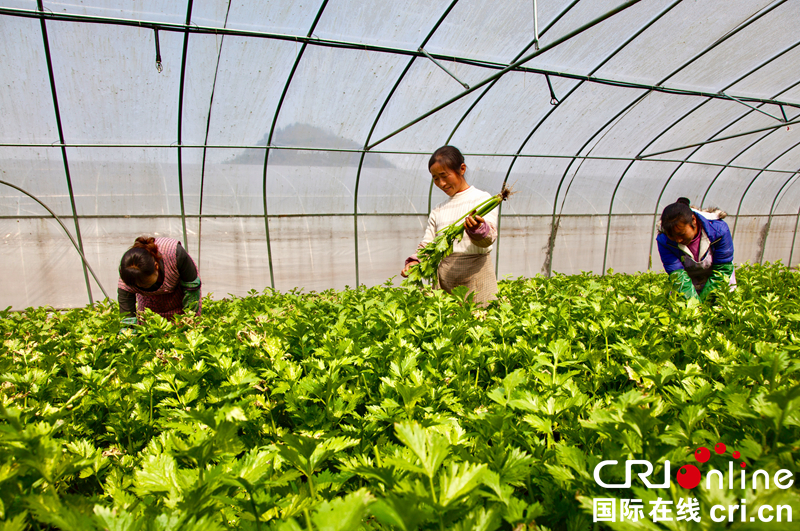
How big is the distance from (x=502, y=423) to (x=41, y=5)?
719 cm

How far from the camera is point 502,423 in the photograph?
0.97 meters

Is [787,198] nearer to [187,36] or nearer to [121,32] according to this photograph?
[187,36]

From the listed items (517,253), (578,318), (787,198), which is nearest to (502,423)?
(578,318)

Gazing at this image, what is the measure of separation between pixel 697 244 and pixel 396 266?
6639 mm

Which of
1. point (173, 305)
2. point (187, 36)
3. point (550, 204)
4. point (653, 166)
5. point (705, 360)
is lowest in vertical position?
point (173, 305)

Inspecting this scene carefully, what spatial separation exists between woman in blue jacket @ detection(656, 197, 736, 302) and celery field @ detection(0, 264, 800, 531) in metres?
1.34

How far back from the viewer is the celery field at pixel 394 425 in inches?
28.7

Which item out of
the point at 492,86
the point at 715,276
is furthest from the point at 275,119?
the point at 715,276

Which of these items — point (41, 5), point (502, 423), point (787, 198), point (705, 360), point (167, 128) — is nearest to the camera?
point (502, 423)

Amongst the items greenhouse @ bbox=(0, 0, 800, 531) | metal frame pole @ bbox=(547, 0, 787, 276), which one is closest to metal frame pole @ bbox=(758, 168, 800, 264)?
greenhouse @ bbox=(0, 0, 800, 531)

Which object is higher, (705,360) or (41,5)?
(41,5)

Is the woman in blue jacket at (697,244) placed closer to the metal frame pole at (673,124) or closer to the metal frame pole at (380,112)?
the metal frame pole at (380,112)

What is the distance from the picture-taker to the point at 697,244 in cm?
360

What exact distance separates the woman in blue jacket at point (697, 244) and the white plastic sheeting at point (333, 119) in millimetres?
2447
